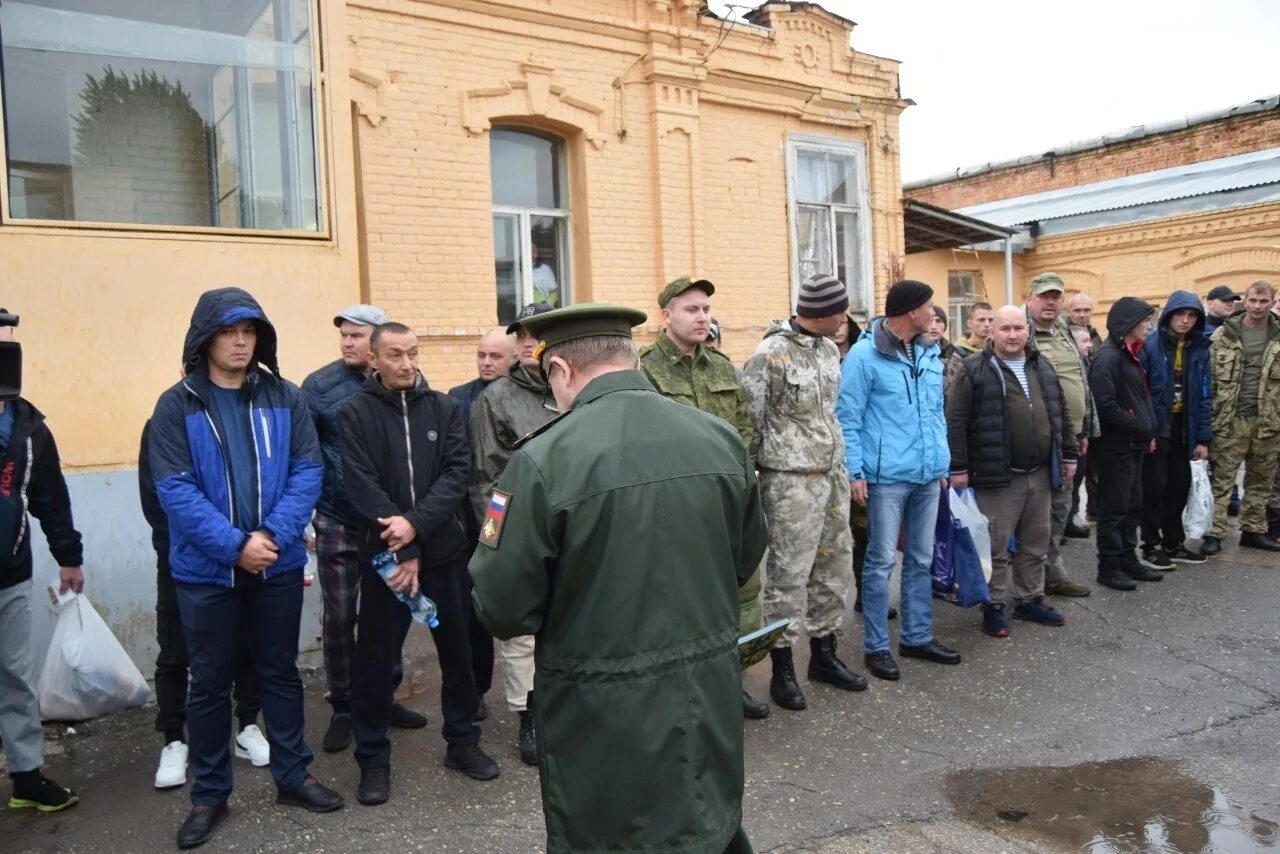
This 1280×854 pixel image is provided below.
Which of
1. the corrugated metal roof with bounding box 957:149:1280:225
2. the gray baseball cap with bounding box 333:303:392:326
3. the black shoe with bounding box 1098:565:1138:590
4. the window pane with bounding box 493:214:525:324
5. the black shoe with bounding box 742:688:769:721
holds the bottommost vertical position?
the black shoe with bounding box 742:688:769:721

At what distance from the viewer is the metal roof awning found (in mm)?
13039

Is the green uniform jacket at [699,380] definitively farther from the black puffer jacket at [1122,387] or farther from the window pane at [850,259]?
the window pane at [850,259]

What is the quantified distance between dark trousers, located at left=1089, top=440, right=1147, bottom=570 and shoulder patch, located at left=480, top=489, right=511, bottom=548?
594cm

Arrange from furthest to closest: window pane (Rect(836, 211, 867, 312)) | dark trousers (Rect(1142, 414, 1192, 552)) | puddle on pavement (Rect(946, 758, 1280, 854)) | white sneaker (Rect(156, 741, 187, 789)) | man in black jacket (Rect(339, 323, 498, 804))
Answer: window pane (Rect(836, 211, 867, 312)), dark trousers (Rect(1142, 414, 1192, 552)), white sneaker (Rect(156, 741, 187, 789)), man in black jacket (Rect(339, 323, 498, 804)), puddle on pavement (Rect(946, 758, 1280, 854))

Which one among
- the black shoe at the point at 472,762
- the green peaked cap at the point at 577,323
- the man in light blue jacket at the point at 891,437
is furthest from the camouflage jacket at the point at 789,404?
the green peaked cap at the point at 577,323

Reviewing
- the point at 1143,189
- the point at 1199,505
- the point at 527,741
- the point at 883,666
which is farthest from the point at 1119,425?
the point at 1143,189

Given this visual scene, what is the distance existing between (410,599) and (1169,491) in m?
6.41

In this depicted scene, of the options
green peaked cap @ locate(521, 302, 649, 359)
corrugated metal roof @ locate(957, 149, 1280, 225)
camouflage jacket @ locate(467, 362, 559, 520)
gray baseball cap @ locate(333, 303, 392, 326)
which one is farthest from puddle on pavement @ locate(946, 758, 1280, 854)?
corrugated metal roof @ locate(957, 149, 1280, 225)

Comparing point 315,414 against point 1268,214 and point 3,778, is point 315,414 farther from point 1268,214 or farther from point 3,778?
point 1268,214

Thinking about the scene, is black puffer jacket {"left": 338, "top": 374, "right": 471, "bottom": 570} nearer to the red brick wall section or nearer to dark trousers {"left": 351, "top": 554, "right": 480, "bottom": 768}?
dark trousers {"left": 351, "top": 554, "right": 480, "bottom": 768}

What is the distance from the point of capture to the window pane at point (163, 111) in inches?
203

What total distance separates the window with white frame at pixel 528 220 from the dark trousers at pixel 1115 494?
189 inches

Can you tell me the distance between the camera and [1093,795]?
3.90 m

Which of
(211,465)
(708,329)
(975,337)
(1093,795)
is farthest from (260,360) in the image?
(975,337)
